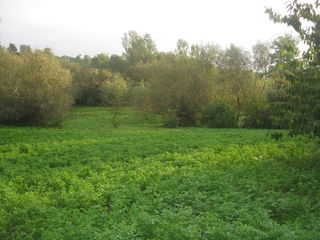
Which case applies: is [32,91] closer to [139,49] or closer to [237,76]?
[237,76]

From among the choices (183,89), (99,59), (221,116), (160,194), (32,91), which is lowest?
(160,194)

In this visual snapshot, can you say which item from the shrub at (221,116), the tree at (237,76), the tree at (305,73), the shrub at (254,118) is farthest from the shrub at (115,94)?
the tree at (305,73)

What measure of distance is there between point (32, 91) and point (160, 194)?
2818 centimetres

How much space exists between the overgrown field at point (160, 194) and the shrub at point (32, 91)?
18.2 metres

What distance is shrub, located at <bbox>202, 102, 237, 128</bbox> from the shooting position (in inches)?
1361

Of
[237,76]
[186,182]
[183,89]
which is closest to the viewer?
[186,182]

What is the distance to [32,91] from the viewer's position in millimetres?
33312

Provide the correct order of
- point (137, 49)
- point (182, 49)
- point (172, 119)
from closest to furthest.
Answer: point (172, 119) < point (182, 49) < point (137, 49)

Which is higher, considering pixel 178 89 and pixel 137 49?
pixel 137 49

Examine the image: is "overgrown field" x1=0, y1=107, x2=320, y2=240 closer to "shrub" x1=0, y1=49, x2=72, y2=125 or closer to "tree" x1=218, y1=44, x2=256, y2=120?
"shrub" x1=0, y1=49, x2=72, y2=125

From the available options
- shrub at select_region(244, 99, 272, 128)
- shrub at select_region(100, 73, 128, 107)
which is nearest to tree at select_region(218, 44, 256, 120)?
shrub at select_region(244, 99, 272, 128)

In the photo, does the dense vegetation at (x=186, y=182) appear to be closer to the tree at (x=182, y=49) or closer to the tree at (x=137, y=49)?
the tree at (x=182, y=49)

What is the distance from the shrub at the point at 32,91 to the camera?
32.0 meters

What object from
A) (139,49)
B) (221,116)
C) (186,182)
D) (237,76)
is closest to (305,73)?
(186,182)
